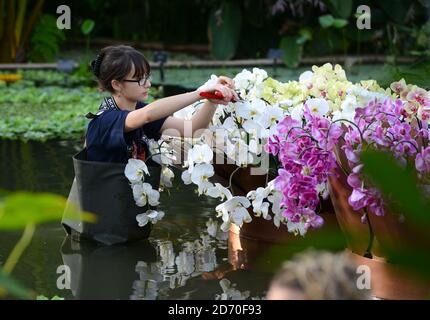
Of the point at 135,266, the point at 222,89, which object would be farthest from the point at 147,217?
the point at 222,89

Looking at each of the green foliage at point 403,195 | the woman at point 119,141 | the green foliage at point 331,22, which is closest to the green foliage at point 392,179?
the green foliage at point 403,195

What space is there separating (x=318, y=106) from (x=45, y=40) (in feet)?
27.1

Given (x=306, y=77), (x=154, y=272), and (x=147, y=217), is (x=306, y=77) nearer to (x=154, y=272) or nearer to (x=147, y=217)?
(x=147, y=217)

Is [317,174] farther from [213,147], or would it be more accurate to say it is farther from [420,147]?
[213,147]

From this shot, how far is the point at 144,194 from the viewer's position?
3.07m

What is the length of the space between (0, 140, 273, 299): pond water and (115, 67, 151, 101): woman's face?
0.52m

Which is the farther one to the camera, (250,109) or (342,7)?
→ (342,7)

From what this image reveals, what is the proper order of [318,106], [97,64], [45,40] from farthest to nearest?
[45,40] → [97,64] → [318,106]

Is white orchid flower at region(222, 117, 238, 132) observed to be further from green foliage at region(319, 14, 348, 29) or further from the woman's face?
green foliage at region(319, 14, 348, 29)

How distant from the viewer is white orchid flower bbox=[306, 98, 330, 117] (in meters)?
2.68

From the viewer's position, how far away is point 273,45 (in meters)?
10.9

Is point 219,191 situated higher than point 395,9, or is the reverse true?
point 395,9
